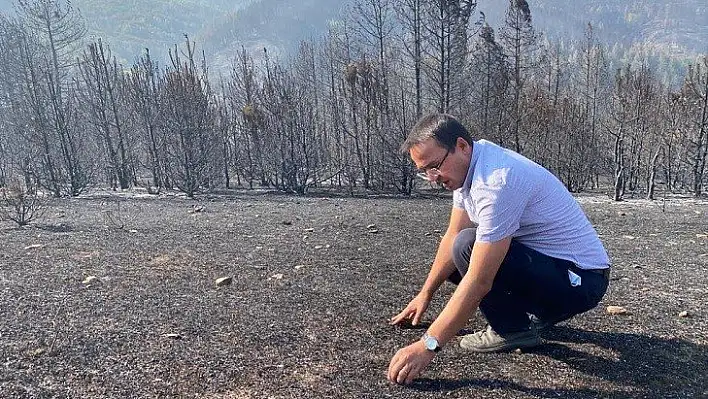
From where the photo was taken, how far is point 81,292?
11.0ft

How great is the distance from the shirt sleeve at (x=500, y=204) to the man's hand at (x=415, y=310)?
77cm

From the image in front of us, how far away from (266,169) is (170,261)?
11204mm

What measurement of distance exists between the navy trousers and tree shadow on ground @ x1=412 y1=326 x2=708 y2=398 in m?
0.24

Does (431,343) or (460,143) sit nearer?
(431,343)

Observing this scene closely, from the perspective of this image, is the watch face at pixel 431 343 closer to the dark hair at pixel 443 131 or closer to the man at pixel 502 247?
the man at pixel 502 247

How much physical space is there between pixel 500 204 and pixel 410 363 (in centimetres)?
68

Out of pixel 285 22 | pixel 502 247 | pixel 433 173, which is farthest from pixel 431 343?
pixel 285 22

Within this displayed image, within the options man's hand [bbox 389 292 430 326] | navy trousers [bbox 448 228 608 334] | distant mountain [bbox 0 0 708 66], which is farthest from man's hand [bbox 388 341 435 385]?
distant mountain [bbox 0 0 708 66]

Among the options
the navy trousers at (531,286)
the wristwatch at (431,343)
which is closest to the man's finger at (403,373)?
the wristwatch at (431,343)

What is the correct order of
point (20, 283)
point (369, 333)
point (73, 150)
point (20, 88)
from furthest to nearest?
1. point (20, 88)
2. point (73, 150)
3. point (20, 283)
4. point (369, 333)

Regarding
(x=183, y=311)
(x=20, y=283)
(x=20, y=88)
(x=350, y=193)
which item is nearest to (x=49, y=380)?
(x=183, y=311)

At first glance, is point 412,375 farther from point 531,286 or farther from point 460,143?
point 460,143

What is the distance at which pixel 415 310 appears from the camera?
268 cm

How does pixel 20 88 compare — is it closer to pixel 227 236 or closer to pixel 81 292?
pixel 227 236
